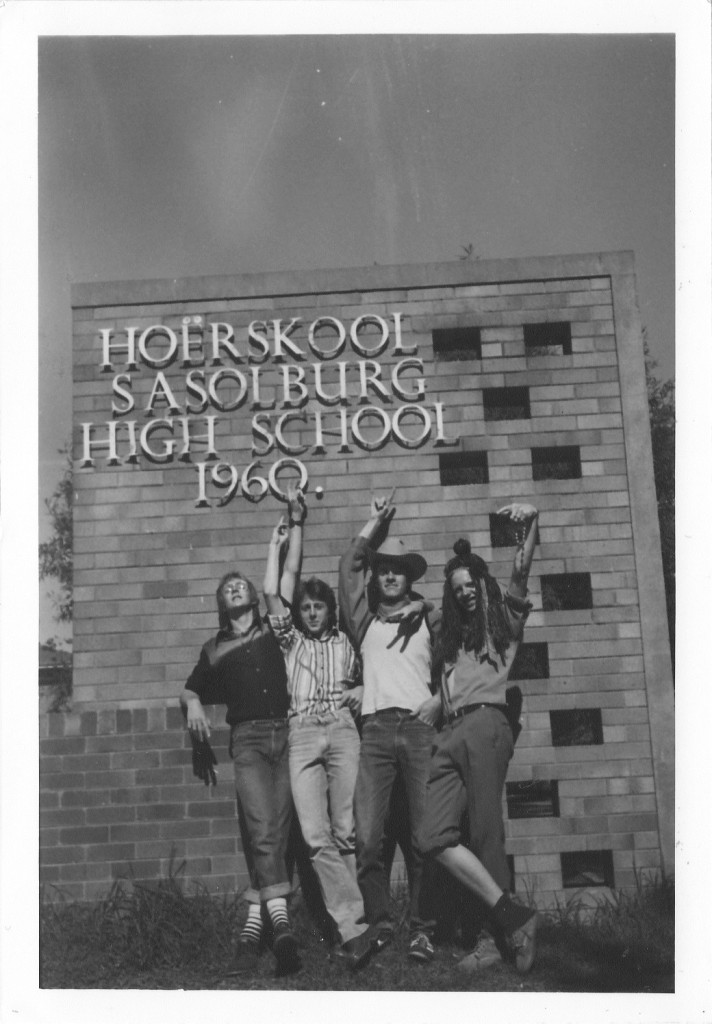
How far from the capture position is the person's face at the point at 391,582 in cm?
684

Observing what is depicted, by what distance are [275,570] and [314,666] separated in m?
0.73

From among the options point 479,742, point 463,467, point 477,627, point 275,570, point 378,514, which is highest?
point 463,467

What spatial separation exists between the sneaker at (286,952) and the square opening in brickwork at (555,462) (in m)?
3.44

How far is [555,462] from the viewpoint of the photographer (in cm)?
734

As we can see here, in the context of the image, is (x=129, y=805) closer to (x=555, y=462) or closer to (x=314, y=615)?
(x=314, y=615)

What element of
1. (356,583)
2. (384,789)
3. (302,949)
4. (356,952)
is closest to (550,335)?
(356,583)

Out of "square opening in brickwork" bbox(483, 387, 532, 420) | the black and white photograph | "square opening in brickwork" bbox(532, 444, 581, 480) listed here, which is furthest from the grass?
"square opening in brickwork" bbox(483, 387, 532, 420)

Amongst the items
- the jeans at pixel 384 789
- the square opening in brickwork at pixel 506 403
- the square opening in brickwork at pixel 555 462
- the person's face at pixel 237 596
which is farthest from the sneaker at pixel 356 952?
the square opening in brickwork at pixel 506 403

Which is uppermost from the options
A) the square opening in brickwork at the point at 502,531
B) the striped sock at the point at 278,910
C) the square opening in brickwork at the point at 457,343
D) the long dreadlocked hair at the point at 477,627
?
the square opening in brickwork at the point at 457,343

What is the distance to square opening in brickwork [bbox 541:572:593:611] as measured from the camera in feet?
23.5

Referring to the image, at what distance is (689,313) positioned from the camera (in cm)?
674

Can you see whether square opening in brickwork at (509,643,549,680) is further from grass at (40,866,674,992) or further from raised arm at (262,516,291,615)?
raised arm at (262,516,291,615)

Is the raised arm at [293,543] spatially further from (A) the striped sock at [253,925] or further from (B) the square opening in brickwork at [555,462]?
(A) the striped sock at [253,925]

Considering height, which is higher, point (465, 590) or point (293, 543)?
point (293, 543)
